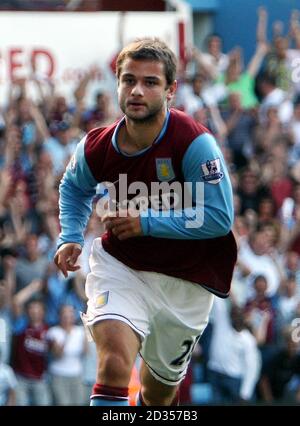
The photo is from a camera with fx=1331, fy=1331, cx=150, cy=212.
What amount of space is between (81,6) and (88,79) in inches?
107

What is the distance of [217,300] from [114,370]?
6.74 m

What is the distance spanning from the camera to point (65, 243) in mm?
7824

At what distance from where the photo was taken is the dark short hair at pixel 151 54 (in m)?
7.34

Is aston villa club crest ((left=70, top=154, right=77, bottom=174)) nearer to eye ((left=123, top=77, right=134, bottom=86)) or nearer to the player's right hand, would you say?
the player's right hand

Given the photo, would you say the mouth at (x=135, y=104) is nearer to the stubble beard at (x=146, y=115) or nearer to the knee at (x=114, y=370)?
the stubble beard at (x=146, y=115)

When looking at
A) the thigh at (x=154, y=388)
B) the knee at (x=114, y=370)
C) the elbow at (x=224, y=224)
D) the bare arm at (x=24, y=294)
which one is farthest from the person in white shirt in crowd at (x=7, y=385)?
the elbow at (x=224, y=224)

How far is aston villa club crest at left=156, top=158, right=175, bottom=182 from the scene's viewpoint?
292 inches

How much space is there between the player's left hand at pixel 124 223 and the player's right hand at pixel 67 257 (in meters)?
0.55

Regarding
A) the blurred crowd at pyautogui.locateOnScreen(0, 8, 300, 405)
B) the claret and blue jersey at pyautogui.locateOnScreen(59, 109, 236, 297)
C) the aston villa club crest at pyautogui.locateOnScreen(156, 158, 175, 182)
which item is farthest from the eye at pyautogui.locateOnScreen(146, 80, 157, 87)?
the blurred crowd at pyautogui.locateOnScreen(0, 8, 300, 405)

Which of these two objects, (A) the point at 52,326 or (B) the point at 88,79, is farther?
(B) the point at 88,79

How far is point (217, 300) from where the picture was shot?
13828 millimetres
